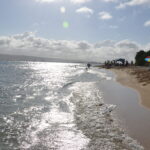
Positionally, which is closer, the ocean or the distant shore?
the ocean

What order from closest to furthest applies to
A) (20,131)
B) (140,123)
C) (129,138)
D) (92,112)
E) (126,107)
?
(129,138) < (20,131) < (140,123) < (92,112) < (126,107)

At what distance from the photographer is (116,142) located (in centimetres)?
654

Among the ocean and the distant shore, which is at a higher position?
the distant shore

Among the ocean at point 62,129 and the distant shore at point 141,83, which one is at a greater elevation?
the distant shore at point 141,83

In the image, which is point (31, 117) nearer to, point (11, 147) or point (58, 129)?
point (58, 129)

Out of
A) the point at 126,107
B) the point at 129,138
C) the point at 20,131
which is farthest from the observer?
the point at 126,107

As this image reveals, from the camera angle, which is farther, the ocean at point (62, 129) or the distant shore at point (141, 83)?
the distant shore at point (141, 83)

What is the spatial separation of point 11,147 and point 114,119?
5.56m

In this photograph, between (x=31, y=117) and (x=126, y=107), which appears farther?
(x=126, y=107)

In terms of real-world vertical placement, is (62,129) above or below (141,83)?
below

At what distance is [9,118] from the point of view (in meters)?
9.38

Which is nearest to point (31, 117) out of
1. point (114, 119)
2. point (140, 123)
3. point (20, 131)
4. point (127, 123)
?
point (20, 131)

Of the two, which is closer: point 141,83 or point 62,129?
point 62,129

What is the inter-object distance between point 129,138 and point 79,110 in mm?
4718
